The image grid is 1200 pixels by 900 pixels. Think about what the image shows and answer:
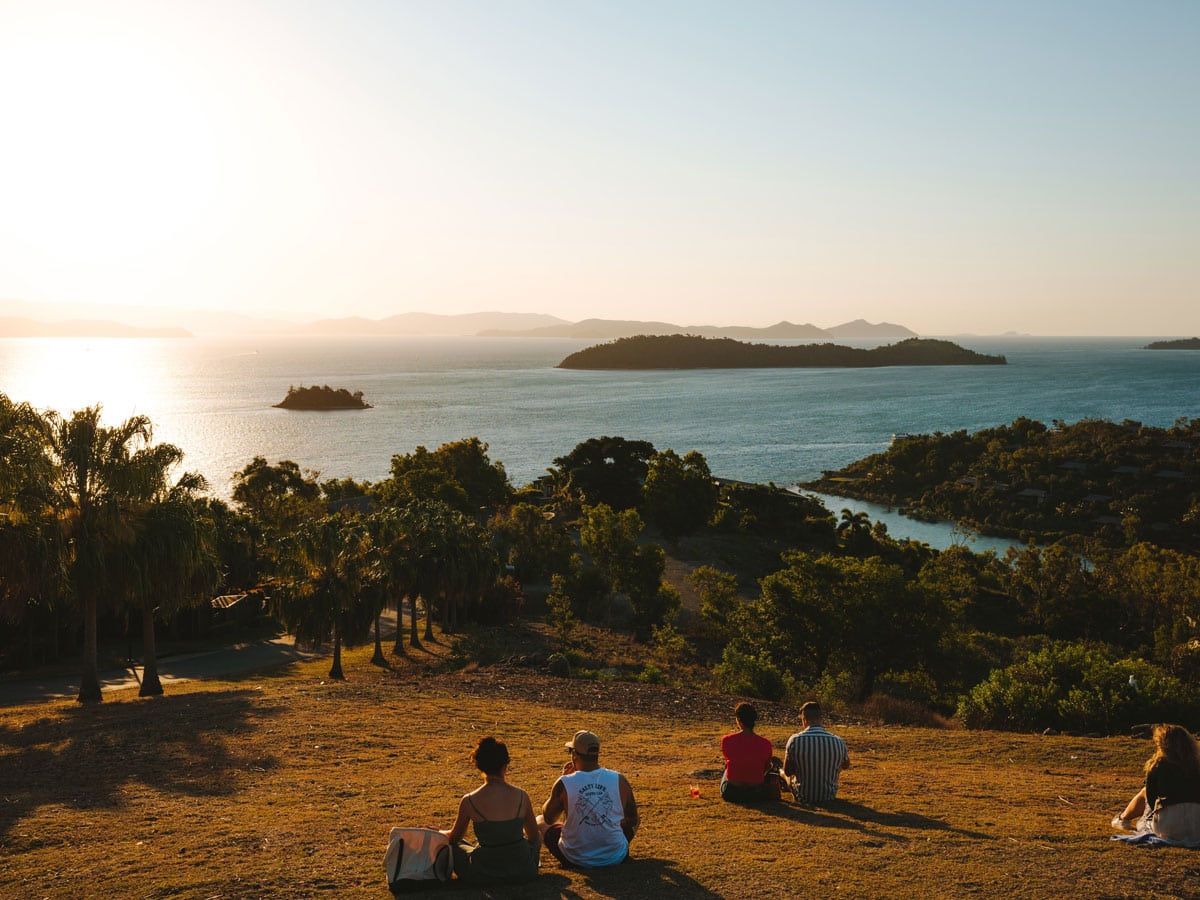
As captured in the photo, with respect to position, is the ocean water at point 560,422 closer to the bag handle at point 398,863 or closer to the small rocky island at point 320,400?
the small rocky island at point 320,400

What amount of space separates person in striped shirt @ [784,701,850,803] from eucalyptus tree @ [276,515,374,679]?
58.8 feet

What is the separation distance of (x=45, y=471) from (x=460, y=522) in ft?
53.2

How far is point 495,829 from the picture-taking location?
674cm

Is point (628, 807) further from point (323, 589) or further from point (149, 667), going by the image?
point (323, 589)

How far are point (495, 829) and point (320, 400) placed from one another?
172m

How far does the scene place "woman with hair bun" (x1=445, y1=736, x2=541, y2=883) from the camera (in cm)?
671

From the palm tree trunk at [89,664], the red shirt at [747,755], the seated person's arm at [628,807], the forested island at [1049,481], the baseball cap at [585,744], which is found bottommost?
the forested island at [1049,481]

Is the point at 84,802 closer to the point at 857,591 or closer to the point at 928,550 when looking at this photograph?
the point at 857,591

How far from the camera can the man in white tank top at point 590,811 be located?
721 centimetres

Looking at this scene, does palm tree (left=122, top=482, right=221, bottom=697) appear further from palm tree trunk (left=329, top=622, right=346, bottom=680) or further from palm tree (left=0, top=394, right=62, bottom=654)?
palm tree trunk (left=329, top=622, right=346, bottom=680)

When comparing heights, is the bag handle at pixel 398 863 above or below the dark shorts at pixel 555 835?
above

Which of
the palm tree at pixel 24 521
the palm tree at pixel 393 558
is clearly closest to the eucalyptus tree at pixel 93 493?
the palm tree at pixel 24 521

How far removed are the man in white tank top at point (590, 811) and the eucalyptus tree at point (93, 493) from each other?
646 inches

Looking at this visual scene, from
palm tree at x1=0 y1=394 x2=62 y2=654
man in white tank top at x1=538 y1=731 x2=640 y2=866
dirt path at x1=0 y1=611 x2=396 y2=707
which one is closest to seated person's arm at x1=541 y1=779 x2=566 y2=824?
man in white tank top at x1=538 y1=731 x2=640 y2=866
